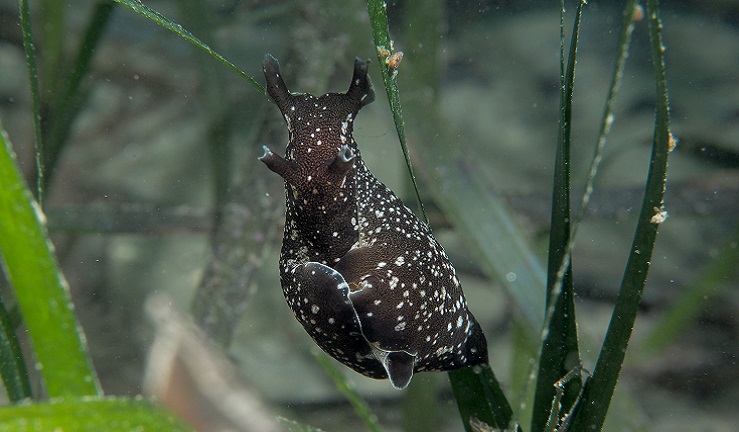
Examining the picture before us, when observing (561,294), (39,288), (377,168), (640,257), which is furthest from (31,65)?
(377,168)

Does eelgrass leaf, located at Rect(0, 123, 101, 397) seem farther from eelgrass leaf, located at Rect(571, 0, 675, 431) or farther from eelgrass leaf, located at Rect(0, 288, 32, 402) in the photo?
eelgrass leaf, located at Rect(571, 0, 675, 431)

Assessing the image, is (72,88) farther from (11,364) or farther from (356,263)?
(356,263)

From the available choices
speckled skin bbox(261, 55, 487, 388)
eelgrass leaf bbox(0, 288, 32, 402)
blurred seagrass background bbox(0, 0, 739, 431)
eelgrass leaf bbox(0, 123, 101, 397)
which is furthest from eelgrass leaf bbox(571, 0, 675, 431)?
eelgrass leaf bbox(0, 288, 32, 402)

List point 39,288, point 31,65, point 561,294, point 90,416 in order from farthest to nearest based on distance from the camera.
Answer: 1. point 31,65
2. point 561,294
3. point 39,288
4. point 90,416

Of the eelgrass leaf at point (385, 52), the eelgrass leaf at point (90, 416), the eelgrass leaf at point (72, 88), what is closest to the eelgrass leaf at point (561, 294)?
the eelgrass leaf at point (385, 52)

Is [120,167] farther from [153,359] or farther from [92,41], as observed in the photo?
[153,359]

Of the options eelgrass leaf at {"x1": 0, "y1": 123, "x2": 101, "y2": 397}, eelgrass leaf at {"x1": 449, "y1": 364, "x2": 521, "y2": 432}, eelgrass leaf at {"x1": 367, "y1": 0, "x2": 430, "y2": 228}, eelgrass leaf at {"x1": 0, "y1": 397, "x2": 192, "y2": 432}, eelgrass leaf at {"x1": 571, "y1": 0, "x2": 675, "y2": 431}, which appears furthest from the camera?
eelgrass leaf at {"x1": 449, "y1": 364, "x2": 521, "y2": 432}

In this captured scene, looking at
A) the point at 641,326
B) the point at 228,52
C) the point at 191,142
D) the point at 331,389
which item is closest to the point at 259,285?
the point at 331,389
